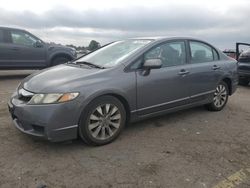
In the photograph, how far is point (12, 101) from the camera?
14.7 ft

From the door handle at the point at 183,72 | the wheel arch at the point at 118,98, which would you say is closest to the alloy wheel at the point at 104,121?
the wheel arch at the point at 118,98

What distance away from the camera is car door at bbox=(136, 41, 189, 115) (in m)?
4.81

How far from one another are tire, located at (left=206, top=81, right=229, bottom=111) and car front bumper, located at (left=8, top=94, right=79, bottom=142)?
325 cm

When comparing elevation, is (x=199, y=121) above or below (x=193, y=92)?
below

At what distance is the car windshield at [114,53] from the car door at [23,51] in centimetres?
584

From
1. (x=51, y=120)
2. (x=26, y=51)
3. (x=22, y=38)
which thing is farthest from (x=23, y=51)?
(x=51, y=120)

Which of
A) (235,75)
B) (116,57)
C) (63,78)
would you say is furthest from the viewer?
(235,75)

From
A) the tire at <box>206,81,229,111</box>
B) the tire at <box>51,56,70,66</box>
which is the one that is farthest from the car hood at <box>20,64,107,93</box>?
the tire at <box>51,56,70,66</box>

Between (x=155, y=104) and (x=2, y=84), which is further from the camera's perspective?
(x=2, y=84)

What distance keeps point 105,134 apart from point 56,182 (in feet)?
3.87

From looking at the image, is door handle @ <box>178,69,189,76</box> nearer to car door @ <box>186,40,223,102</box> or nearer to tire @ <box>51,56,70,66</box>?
car door @ <box>186,40,223,102</box>

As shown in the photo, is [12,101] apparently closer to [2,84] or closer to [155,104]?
[155,104]

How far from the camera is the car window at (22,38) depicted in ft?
34.8

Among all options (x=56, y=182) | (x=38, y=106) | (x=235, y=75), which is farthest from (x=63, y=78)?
(x=235, y=75)
